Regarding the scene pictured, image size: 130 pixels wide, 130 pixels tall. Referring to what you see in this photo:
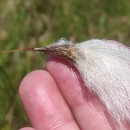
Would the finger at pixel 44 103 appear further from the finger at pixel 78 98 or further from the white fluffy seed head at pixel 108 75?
the white fluffy seed head at pixel 108 75

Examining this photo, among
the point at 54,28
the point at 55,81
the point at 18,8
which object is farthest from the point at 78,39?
the point at 55,81

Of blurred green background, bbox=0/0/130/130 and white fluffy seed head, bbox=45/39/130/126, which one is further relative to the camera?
blurred green background, bbox=0/0/130/130

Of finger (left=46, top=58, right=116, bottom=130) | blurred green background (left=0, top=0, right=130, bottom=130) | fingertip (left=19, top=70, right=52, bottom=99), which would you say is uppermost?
blurred green background (left=0, top=0, right=130, bottom=130)

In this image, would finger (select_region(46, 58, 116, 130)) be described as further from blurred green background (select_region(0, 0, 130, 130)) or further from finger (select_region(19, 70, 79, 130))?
blurred green background (select_region(0, 0, 130, 130))

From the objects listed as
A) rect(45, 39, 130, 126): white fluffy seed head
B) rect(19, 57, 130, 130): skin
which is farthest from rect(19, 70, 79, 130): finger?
rect(45, 39, 130, 126): white fluffy seed head

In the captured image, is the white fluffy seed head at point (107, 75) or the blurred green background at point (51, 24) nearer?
the white fluffy seed head at point (107, 75)

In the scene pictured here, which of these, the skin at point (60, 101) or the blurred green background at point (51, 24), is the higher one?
the blurred green background at point (51, 24)

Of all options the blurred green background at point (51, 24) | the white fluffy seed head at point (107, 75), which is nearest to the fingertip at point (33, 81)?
the white fluffy seed head at point (107, 75)
